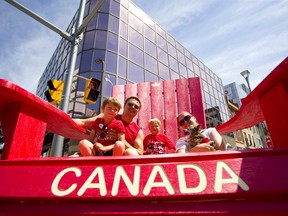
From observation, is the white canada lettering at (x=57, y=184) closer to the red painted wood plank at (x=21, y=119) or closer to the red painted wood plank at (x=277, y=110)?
the red painted wood plank at (x=21, y=119)

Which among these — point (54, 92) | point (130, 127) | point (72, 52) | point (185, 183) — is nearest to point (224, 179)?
point (185, 183)

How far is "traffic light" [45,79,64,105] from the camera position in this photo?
220 inches

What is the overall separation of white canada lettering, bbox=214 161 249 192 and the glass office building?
29.1 feet

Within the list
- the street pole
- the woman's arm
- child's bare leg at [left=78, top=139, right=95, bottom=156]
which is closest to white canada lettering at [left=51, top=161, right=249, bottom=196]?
child's bare leg at [left=78, top=139, right=95, bottom=156]

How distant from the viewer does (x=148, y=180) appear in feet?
2.57

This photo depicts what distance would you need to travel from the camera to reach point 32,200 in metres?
0.78

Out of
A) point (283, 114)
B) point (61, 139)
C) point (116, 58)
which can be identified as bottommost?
point (283, 114)

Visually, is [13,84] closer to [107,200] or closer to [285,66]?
[107,200]

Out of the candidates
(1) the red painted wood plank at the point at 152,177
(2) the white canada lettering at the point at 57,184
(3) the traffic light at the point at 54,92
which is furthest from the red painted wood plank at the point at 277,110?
(3) the traffic light at the point at 54,92

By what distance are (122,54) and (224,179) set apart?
12.5 meters

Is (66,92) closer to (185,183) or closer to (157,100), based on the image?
(157,100)

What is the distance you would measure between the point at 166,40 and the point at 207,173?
60.4 ft

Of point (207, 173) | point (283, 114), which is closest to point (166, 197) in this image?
point (207, 173)

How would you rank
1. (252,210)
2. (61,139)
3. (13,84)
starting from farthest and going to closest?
(61,139) < (13,84) < (252,210)
